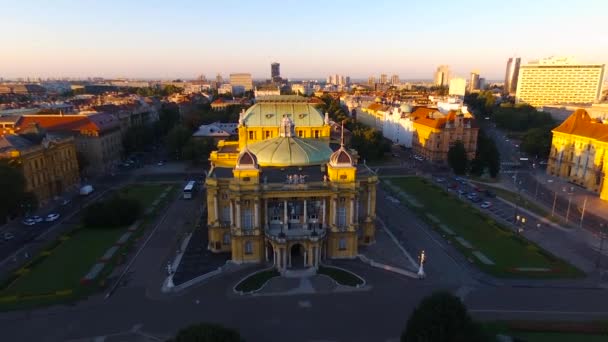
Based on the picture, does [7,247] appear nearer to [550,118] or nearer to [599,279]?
[599,279]

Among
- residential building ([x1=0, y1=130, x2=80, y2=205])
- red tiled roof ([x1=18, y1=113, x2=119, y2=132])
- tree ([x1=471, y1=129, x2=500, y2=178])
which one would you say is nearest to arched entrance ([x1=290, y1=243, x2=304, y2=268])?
residential building ([x1=0, y1=130, x2=80, y2=205])

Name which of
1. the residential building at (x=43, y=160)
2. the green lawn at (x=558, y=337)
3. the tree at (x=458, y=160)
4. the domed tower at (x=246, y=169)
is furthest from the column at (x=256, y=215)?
the tree at (x=458, y=160)

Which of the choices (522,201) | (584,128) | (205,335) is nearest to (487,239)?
(522,201)

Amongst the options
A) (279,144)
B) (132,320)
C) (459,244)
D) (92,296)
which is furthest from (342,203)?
(92,296)

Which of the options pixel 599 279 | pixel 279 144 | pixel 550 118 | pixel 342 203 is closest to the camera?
pixel 599 279

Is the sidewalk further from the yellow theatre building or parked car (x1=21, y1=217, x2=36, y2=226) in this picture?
parked car (x1=21, y1=217, x2=36, y2=226)

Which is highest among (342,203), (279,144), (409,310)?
(279,144)

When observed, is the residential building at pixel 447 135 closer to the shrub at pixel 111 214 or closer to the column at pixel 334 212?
the column at pixel 334 212

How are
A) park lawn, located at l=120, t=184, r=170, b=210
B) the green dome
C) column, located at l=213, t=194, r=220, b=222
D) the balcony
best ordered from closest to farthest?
the balcony
column, located at l=213, t=194, r=220, b=222
the green dome
park lawn, located at l=120, t=184, r=170, b=210
